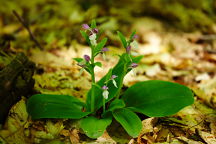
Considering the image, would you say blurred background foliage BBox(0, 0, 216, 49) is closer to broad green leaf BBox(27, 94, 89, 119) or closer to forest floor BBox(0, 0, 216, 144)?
forest floor BBox(0, 0, 216, 144)

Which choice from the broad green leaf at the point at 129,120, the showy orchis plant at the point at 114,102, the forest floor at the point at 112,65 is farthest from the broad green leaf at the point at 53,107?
the broad green leaf at the point at 129,120

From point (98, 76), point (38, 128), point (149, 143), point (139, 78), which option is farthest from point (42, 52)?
point (149, 143)

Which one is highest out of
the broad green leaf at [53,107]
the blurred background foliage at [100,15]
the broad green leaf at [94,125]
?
the blurred background foliage at [100,15]

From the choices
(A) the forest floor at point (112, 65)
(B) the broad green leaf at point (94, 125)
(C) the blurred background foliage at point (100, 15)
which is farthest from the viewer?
(C) the blurred background foliage at point (100, 15)

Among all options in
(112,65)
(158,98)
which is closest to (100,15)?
(112,65)

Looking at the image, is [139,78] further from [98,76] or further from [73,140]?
[73,140]

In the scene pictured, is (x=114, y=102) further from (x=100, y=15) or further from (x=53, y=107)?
(x=100, y=15)

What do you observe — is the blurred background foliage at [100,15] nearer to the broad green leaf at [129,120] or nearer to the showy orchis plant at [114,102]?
the showy orchis plant at [114,102]
